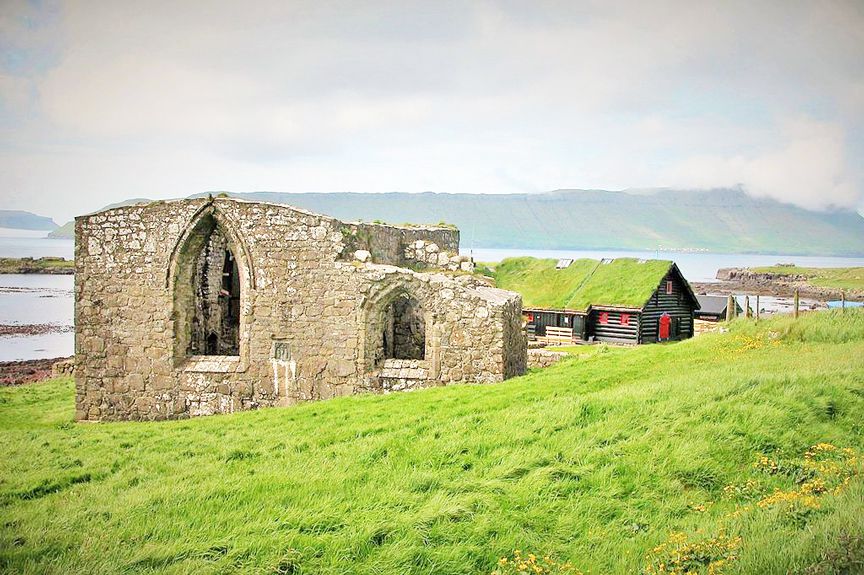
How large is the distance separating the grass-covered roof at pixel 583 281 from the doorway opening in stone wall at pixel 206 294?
2503cm

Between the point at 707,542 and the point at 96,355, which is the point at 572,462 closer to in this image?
the point at 707,542

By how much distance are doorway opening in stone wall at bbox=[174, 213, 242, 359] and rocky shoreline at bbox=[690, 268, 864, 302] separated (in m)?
81.4

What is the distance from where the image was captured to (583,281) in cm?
4197

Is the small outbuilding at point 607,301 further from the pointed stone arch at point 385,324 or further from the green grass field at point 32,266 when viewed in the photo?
the green grass field at point 32,266

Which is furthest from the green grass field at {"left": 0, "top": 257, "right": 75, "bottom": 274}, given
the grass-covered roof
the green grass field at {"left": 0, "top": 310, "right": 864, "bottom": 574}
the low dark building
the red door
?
the green grass field at {"left": 0, "top": 310, "right": 864, "bottom": 574}

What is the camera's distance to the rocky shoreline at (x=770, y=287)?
8661 centimetres

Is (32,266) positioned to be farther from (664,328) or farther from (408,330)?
(408,330)

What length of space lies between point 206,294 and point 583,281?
28.9 meters

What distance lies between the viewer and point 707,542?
5977 mm

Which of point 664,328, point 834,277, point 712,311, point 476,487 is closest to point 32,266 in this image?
point 664,328

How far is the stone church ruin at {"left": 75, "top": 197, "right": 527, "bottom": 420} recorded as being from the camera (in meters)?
16.5

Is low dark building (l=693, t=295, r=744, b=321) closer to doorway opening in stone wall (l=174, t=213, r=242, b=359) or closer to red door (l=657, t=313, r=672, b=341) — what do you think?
red door (l=657, t=313, r=672, b=341)

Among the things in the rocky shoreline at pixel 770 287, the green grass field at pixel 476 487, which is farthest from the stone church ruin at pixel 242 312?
the rocky shoreline at pixel 770 287

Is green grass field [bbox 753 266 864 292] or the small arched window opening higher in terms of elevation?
green grass field [bbox 753 266 864 292]
